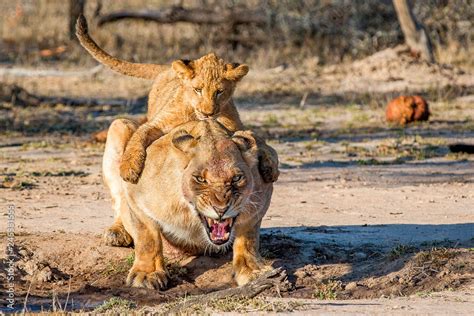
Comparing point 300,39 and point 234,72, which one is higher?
point 234,72

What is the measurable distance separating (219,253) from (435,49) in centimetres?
1305

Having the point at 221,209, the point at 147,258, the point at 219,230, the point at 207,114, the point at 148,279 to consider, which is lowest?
the point at 148,279

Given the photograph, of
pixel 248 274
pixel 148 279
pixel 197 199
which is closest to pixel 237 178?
pixel 197 199

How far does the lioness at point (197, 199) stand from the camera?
6398mm

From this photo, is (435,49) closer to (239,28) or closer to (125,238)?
(239,28)

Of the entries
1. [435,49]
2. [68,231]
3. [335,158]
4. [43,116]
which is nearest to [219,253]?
[68,231]

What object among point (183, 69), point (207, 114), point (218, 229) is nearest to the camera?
point (218, 229)

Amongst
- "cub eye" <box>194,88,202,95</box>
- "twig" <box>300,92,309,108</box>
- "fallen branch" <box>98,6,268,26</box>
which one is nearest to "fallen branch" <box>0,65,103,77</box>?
"fallen branch" <box>98,6,268,26</box>

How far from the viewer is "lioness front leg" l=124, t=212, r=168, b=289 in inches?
287

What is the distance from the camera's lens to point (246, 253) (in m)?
7.29

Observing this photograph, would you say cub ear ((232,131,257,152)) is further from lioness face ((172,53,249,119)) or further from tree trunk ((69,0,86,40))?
tree trunk ((69,0,86,40))

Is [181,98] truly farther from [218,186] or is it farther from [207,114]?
[218,186]

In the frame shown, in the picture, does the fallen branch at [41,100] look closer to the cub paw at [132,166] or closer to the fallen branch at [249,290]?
the cub paw at [132,166]

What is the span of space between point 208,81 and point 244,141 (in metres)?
2.06
